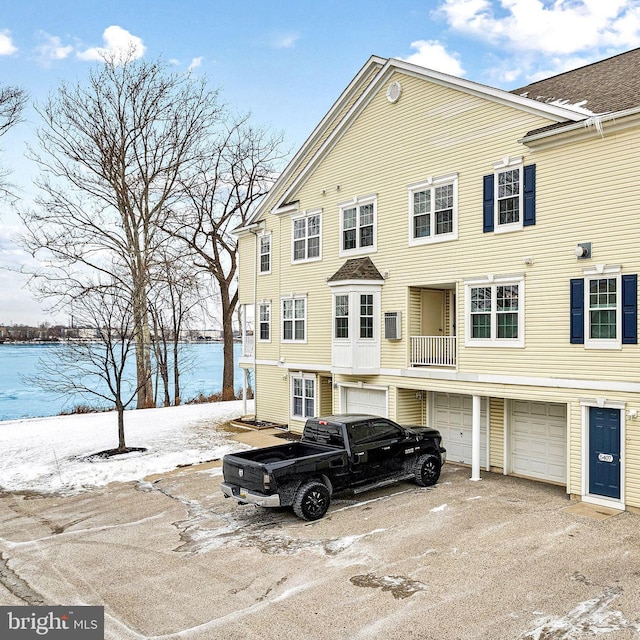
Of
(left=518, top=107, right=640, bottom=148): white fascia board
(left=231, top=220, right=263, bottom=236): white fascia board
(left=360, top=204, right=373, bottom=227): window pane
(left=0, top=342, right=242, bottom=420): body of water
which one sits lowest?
(left=0, top=342, right=242, bottom=420): body of water

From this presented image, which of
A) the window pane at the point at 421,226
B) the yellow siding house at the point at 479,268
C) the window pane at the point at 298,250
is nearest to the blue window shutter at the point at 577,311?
the yellow siding house at the point at 479,268

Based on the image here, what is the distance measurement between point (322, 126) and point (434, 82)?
5522mm

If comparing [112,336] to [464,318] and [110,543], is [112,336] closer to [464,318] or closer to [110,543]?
[110,543]

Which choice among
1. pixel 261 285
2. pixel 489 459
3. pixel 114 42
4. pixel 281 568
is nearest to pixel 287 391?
pixel 261 285

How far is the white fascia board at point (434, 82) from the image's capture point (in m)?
12.5

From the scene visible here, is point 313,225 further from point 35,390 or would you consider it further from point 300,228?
point 35,390

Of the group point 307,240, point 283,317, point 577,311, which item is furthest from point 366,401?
point 577,311

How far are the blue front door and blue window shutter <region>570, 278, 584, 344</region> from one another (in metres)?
1.57

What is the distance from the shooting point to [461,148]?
14523mm

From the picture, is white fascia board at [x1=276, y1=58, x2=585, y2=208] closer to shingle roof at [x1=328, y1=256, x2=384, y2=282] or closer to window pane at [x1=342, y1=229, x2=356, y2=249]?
window pane at [x1=342, y1=229, x2=356, y2=249]

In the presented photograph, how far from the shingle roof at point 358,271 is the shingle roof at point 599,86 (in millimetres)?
6589

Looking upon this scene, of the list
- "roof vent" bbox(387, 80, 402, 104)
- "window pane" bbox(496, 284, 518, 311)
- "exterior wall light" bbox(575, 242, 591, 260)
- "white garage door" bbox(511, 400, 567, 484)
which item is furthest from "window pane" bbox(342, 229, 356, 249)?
"exterior wall light" bbox(575, 242, 591, 260)

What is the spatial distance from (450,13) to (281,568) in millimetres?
15747

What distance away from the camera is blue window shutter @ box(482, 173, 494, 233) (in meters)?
13.7
